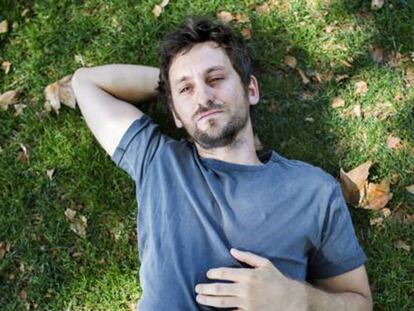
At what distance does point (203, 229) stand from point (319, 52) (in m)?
1.80

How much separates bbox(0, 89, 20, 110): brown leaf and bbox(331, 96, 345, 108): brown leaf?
7.60 ft

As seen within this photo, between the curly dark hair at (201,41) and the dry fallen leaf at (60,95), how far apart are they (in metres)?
0.84

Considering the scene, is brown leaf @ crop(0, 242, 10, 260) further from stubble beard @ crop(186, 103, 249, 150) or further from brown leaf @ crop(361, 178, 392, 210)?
brown leaf @ crop(361, 178, 392, 210)

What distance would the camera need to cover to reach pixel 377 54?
14.2 feet

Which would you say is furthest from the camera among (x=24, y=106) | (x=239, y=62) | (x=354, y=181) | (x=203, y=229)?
(x=24, y=106)

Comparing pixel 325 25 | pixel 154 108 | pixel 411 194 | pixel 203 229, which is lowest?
pixel 411 194

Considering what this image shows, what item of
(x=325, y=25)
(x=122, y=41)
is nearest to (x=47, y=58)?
(x=122, y=41)

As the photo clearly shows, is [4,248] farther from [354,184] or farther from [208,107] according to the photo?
[354,184]

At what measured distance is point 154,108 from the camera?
417cm

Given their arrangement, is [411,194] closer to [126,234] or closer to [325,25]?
[325,25]

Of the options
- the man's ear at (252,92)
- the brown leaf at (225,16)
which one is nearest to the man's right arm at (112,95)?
the man's ear at (252,92)

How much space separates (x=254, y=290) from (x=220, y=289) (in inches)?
7.1

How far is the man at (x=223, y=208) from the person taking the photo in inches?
124

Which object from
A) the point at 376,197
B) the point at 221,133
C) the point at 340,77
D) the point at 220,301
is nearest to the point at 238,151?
the point at 221,133
